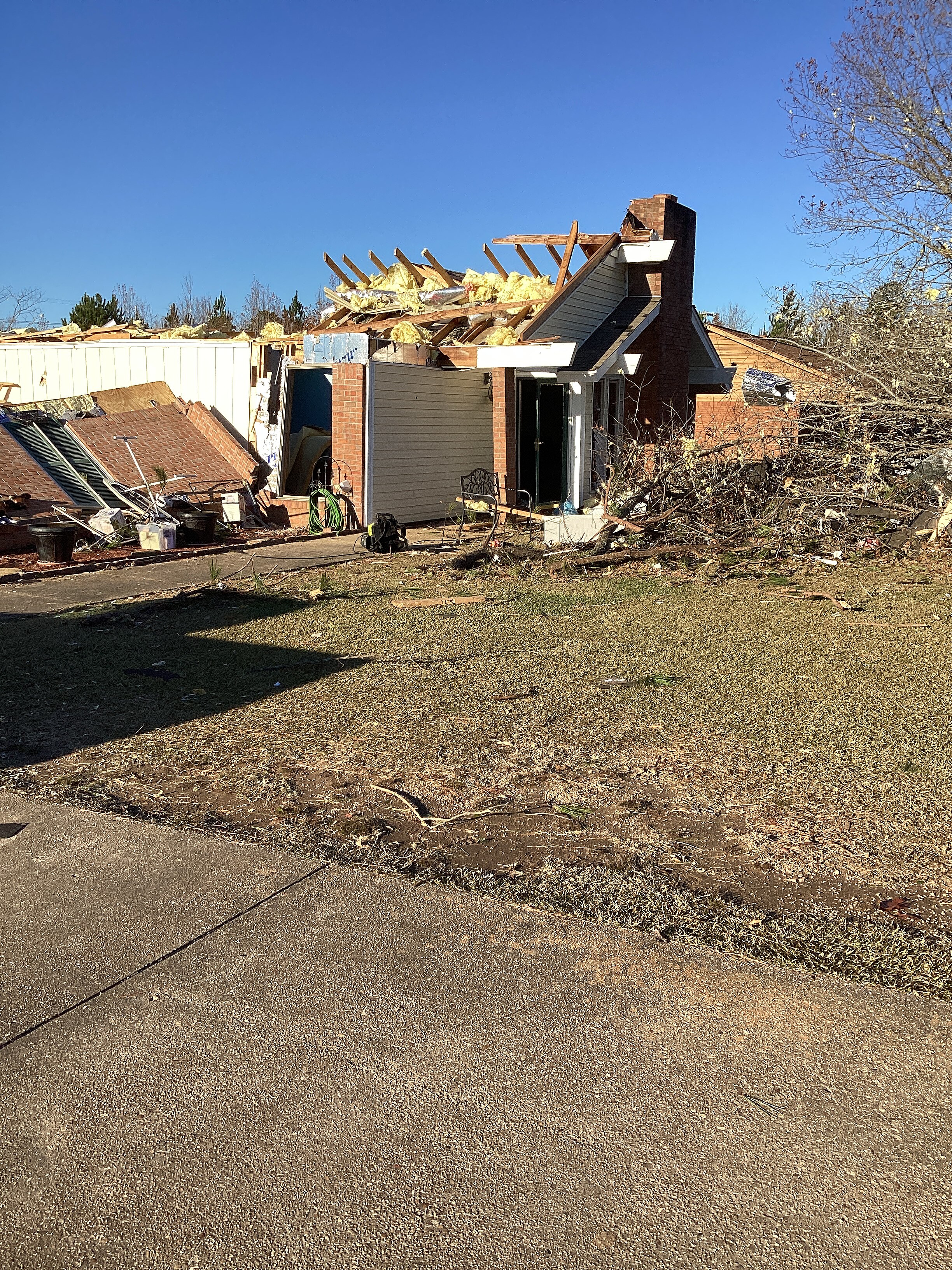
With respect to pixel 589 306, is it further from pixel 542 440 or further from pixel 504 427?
pixel 504 427

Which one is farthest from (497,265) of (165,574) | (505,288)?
(165,574)

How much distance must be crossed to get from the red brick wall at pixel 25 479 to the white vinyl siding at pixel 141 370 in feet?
10.2

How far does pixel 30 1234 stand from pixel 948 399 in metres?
12.9

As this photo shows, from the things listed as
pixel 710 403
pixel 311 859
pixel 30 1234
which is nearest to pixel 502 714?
pixel 311 859

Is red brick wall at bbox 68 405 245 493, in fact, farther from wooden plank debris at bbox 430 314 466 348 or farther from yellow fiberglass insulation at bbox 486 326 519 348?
yellow fiberglass insulation at bbox 486 326 519 348

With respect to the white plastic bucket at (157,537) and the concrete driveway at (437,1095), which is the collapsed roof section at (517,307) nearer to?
the white plastic bucket at (157,537)

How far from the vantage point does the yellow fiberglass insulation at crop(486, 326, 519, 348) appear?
54.6 ft

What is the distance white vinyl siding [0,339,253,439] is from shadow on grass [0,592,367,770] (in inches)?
319

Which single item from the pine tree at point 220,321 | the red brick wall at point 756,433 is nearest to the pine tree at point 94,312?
the pine tree at point 220,321

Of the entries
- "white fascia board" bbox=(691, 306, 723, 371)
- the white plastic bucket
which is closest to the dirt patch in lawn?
the white plastic bucket

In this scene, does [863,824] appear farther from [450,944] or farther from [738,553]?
[738,553]

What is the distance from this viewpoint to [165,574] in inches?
487

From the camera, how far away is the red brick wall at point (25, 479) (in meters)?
14.8

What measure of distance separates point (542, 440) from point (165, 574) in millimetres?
8956
